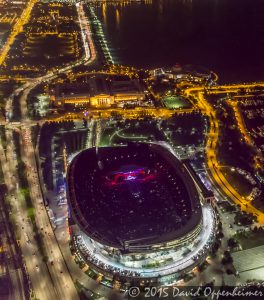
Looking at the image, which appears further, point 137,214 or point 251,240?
point 137,214

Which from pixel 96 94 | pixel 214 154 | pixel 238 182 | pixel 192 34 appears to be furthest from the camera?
pixel 192 34

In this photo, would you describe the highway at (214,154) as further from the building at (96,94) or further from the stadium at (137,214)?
the building at (96,94)

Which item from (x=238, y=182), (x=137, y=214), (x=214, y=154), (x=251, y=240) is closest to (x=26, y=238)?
(x=137, y=214)

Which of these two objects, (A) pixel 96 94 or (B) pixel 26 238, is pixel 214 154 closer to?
(A) pixel 96 94

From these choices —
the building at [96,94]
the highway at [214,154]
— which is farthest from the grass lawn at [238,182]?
the building at [96,94]

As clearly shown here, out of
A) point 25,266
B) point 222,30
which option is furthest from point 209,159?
point 222,30

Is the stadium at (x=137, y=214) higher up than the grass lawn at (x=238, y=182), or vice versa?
the stadium at (x=137, y=214)

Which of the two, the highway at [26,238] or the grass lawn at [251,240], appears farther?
the grass lawn at [251,240]

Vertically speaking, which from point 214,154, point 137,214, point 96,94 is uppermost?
point 96,94
